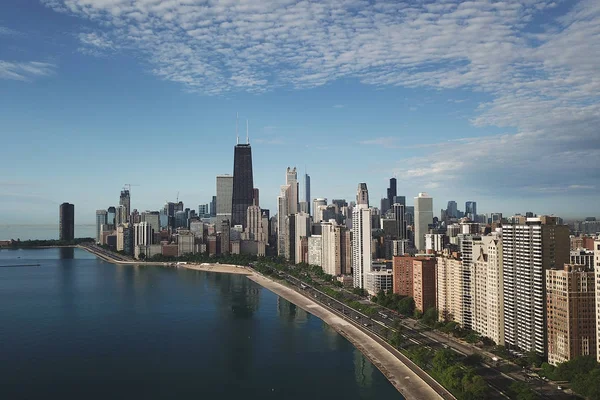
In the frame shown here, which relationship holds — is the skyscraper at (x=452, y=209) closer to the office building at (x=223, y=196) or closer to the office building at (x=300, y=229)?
the office building at (x=300, y=229)

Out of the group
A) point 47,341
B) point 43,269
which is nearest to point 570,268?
point 47,341

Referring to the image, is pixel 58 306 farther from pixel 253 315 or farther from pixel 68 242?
pixel 68 242

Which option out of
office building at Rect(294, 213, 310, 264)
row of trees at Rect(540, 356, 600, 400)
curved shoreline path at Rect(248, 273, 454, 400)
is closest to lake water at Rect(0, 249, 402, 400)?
curved shoreline path at Rect(248, 273, 454, 400)

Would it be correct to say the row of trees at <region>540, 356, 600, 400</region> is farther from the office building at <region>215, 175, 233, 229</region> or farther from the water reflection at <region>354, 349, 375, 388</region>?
the office building at <region>215, 175, 233, 229</region>

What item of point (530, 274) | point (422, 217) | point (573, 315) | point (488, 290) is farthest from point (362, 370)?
point (422, 217)

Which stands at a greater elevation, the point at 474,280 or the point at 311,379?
the point at 474,280

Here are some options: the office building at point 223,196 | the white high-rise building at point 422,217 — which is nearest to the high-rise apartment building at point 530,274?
the white high-rise building at point 422,217

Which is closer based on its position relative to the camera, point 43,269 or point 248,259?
point 43,269
